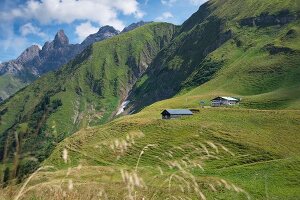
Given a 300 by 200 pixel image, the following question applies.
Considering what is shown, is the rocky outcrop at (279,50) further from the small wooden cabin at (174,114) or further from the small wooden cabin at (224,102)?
the small wooden cabin at (174,114)

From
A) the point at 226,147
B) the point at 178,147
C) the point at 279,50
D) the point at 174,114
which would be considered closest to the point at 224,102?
the point at 174,114

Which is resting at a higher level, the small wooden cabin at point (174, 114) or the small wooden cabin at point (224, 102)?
the small wooden cabin at point (174, 114)

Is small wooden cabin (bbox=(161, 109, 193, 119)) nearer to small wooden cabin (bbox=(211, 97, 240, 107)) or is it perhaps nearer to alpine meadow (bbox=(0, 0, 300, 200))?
alpine meadow (bbox=(0, 0, 300, 200))

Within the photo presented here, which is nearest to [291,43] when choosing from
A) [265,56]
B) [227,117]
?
[265,56]

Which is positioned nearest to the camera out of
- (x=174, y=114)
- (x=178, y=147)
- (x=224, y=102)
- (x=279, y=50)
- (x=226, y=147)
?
(x=178, y=147)

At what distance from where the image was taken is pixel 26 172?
6.66 meters

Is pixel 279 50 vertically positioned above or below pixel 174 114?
above

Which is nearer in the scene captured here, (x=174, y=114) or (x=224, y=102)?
(x=174, y=114)

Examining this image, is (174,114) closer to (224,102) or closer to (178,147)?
(224,102)

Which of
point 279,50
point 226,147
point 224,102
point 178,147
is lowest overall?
point 224,102

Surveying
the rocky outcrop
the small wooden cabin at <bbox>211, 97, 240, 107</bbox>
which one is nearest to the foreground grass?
the small wooden cabin at <bbox>211, 97, 240, 107</bbox>

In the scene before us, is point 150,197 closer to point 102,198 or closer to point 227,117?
point 102,198

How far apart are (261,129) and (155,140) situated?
24863mm

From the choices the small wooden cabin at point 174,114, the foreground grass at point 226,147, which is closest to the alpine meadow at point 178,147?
the foreground grass at point 226,147
